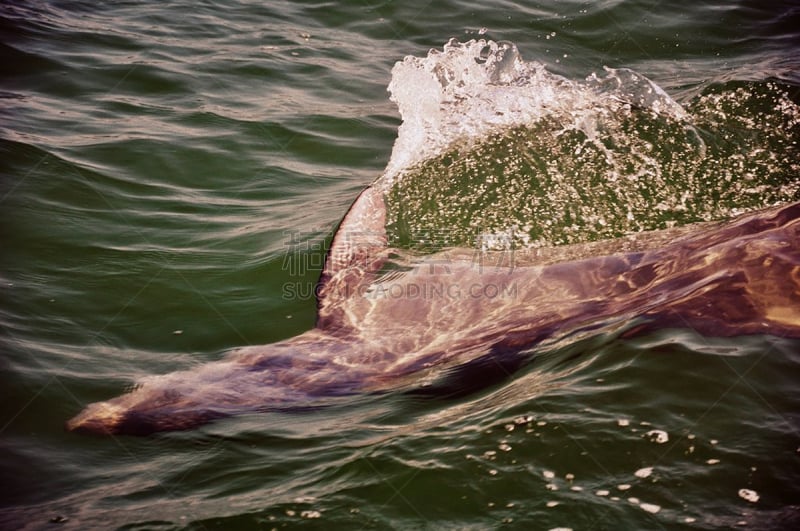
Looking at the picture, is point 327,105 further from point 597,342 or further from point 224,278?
point 597,342

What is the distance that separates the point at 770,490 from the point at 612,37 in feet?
26.7

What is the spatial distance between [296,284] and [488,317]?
1.77m

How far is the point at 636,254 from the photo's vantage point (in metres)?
4.22

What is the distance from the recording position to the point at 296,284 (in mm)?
5273

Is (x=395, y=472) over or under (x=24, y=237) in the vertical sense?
under

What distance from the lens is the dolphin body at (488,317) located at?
3588mm

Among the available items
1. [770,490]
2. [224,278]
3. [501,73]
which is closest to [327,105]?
[501,73]

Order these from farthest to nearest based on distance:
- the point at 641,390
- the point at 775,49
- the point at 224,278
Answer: the point at 775,49 < the point at 224,278 < the point at 641,390

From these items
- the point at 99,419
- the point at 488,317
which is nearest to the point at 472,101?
the point at 488,317

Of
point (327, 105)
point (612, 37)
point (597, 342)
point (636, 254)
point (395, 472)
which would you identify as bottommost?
point (395, 472)

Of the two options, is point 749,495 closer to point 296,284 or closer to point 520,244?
point 520,244

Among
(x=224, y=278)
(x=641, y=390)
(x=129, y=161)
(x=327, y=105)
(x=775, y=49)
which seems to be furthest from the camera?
(x=775, y=49)

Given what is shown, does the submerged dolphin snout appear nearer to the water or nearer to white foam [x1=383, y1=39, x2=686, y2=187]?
the water

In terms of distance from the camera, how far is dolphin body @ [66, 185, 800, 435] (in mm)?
3588
